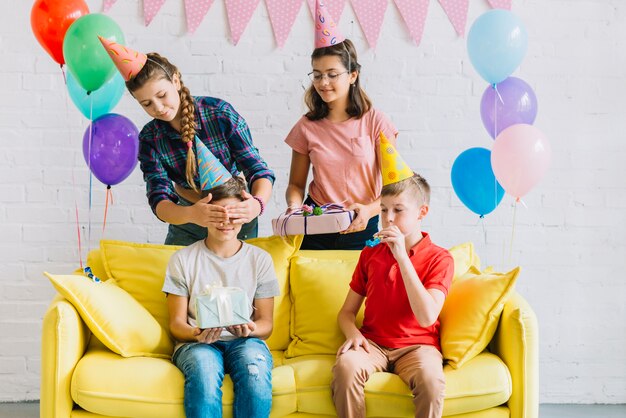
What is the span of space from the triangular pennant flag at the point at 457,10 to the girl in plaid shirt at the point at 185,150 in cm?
113

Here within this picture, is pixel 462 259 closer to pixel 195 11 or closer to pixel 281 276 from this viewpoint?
pixel 281 276

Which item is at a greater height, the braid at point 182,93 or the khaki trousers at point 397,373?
the braid at point 182,93

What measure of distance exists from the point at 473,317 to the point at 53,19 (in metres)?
1.74

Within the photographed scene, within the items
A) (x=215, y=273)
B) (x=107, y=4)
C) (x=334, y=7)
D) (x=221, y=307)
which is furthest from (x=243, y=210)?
(x=107, y=4)

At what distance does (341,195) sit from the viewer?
9.26ft

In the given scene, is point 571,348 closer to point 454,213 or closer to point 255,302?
point 454,213

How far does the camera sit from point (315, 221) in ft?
8.61

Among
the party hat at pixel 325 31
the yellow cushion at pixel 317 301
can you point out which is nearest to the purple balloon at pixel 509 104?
the party hat at pixel 325 31

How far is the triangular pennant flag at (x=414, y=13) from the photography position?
10.7 ft

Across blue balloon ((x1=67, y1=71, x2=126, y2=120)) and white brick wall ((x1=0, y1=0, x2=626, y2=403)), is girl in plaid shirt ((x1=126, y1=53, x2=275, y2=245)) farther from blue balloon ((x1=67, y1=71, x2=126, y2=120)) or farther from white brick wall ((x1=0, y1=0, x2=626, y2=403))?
white brick wall ((x1=0, y1=0, x2=626, y2=403))

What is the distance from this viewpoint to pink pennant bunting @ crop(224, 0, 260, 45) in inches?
128

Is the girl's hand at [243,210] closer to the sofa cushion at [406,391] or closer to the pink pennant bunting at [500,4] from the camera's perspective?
the sofa cushion at [406,391]

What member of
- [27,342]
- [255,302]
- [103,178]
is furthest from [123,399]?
[27,342]

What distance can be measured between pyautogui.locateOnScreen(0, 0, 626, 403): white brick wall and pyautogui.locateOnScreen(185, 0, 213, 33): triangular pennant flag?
0.12 feet
